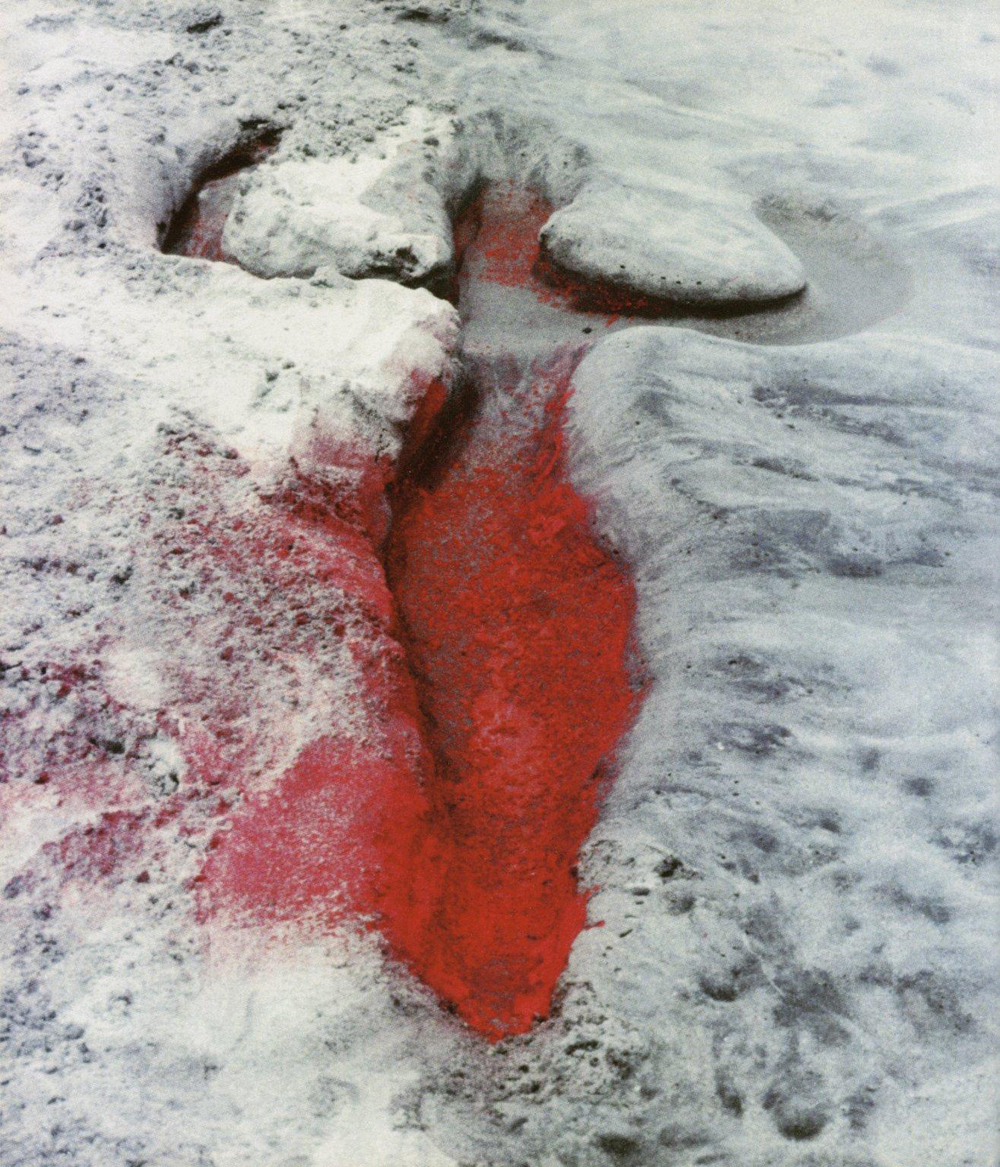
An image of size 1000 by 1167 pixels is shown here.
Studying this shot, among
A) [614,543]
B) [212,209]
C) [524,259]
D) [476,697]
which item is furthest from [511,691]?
[212,209]

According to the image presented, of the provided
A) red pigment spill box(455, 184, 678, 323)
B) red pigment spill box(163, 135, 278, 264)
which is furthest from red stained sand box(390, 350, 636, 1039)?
red pigment spill box(163, 135, 278, 264)

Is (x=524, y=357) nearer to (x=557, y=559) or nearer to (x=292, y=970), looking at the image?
(x=557, y=559)

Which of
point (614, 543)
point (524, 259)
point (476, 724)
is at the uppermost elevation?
point (524, 259)

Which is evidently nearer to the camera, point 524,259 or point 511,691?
point 511,691

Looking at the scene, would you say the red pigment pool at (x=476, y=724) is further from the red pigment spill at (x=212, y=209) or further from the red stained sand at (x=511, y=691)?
the red pigment spill at (x=212, y=209)

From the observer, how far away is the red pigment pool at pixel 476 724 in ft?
4.89

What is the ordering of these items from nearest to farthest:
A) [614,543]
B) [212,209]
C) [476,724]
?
[476,724]
[614,543]
[212,209]

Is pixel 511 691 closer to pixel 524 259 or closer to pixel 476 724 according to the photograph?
pixel 476 724

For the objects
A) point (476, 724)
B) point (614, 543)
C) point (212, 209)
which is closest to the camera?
point (476, 724)

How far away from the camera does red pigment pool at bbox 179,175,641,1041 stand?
1491 mm

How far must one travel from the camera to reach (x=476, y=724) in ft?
6.34

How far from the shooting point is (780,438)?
2.14 m

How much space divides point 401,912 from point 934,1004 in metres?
0.83

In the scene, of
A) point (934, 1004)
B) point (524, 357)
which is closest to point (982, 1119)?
point (934, 1004)
